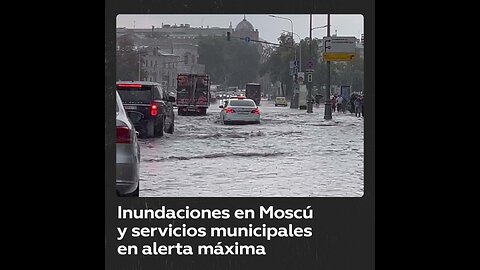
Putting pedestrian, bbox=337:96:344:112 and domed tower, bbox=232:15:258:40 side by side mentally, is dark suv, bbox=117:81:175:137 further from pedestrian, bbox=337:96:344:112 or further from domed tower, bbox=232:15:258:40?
pedestrian, bbox=337:96:344:112

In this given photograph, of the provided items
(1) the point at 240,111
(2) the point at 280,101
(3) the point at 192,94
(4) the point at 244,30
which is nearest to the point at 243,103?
(1) the point at 240,111

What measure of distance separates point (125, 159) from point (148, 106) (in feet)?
2.88

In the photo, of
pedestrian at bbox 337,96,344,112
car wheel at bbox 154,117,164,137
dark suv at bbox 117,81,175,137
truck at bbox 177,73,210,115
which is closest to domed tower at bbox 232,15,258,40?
truck at bbox 177,73,210,115

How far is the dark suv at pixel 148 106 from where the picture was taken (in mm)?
9961

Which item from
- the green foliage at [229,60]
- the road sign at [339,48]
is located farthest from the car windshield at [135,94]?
the road sign at [339,48]

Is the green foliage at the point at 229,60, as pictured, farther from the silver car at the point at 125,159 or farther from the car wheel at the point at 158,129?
the silver car at the point at 125,159

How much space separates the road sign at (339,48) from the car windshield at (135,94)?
6.10ft

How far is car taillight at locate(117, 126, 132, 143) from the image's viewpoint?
379 inches

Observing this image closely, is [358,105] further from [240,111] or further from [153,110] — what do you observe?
[153,110]

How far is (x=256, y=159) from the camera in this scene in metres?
10.4
